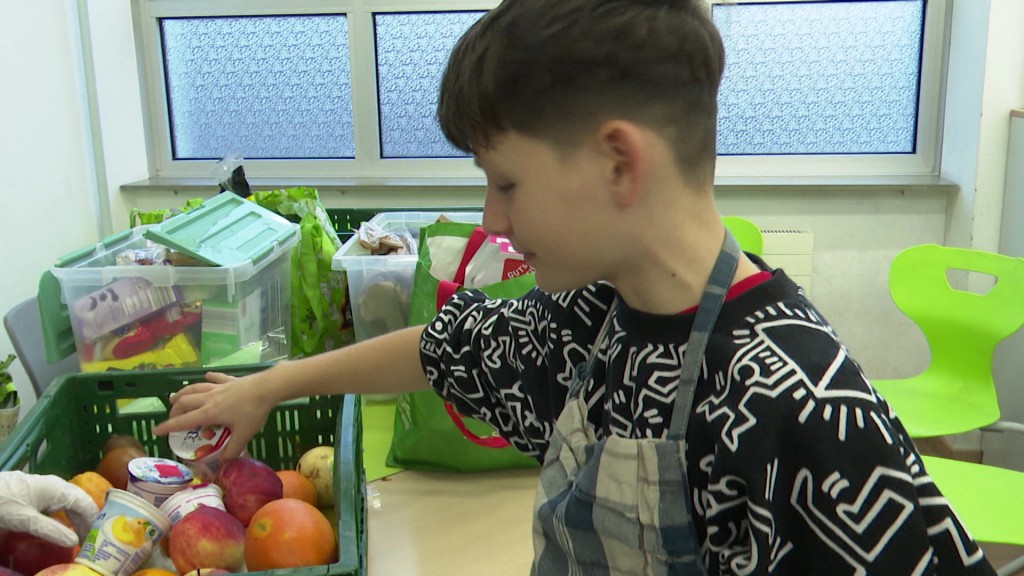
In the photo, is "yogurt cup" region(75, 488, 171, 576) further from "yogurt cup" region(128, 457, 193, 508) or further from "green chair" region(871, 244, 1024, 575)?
"green chair" region(871, 244, 1024, 575)

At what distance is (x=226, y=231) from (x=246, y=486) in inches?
29.1

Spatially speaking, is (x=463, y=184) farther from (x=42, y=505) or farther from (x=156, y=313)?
(x=42, y=505)

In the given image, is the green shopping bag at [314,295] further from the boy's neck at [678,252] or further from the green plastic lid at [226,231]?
the boy's neck at [678,252]

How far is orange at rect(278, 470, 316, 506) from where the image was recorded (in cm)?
100

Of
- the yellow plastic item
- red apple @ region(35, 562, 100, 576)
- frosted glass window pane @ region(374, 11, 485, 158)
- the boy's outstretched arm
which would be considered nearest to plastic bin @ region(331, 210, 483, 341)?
the yellow plastic item

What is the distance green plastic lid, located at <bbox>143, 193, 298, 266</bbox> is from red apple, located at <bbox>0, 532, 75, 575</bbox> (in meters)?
0.66

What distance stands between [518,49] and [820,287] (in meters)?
2.09

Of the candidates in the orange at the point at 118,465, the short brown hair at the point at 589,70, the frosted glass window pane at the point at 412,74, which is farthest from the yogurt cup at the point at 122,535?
the frosted glass window pane at the point at 412,74

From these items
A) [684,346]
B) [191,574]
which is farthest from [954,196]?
[191,574]

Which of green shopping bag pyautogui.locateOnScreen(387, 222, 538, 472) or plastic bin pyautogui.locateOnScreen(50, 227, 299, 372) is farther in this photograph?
plastic bin pyautogui.locateOnScreen(50, 227, 299, 372)

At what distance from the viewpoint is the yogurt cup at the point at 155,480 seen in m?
0.94

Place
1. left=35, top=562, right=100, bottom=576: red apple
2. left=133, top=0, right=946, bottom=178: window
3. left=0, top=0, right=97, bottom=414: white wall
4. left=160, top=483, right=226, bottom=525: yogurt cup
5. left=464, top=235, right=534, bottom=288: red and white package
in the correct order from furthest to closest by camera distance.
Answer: left=133, top=0, right=946, bottom=178: window < left=0, top=0, right=97, bottom=414: white wall < left=464, top=235, right=534, bottom=288: red and white package < left=160, top=483, right=226, bottom=525: yogurt cup < left=35, top=562, right=100, bottom=576: red apple

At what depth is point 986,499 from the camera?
58.1 inches

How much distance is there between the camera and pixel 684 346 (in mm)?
680
